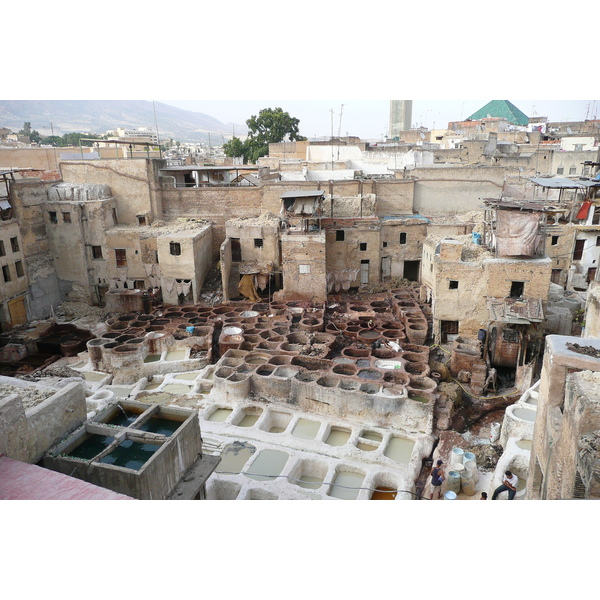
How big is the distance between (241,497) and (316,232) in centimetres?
1478

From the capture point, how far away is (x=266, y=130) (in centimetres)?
4934

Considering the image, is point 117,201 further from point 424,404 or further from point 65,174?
point 424,404

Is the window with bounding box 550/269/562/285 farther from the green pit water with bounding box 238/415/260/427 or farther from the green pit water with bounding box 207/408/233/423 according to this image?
the green pit water with bounding box 207/408/233/423

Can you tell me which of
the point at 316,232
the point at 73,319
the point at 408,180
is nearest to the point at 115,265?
the point at 73,319

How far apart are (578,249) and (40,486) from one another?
87.9 ft

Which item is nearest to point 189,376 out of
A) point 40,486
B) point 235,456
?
point 235,456

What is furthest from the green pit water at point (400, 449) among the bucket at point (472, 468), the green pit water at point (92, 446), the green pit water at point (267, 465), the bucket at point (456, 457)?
the green pit water at point (92, 446)

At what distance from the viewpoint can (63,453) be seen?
915 centimetres

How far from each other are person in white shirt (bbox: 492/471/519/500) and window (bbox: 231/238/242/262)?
58.6 feet

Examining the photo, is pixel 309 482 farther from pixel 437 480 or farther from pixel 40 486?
pixel 40 486

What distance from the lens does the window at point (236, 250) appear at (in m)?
26.4

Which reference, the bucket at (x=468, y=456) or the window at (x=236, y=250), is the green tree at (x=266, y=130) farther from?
the bucket at (x=468, y=456)

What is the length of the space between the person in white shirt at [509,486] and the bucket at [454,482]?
934mm

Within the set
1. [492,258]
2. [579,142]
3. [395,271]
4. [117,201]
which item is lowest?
[395,271]
